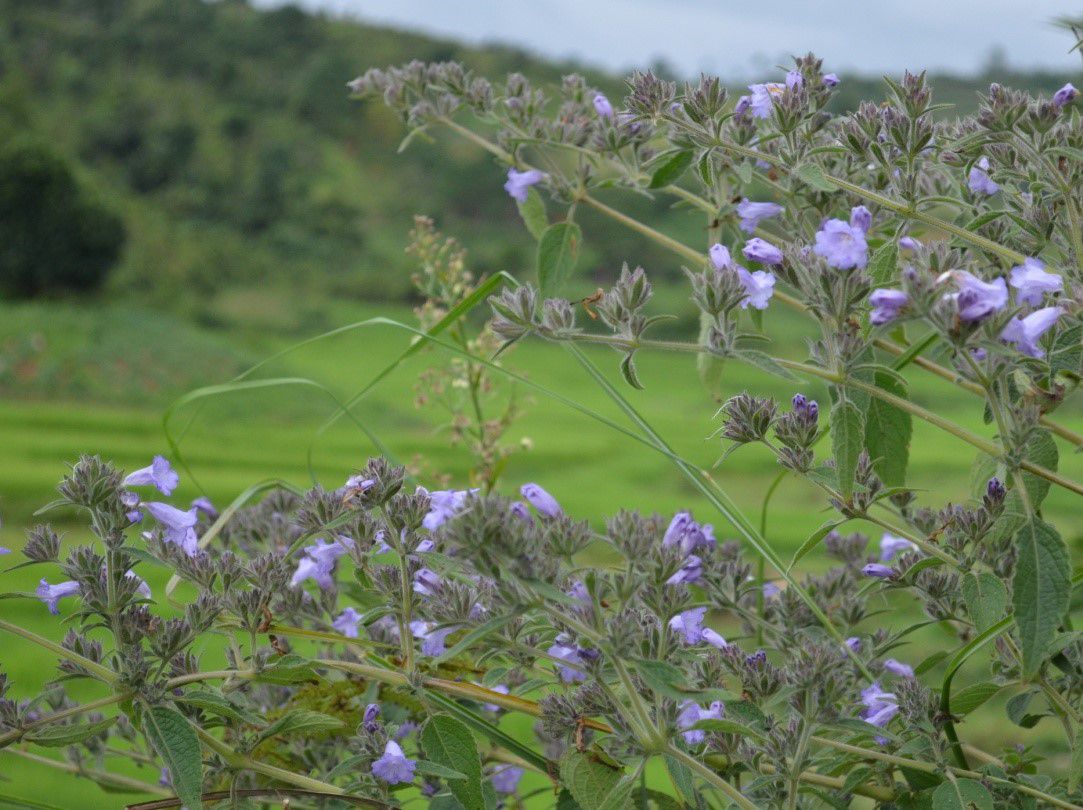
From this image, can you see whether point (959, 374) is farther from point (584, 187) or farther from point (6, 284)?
point (6, 284)

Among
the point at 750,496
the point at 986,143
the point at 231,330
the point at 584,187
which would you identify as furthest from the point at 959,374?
the point at 231,330

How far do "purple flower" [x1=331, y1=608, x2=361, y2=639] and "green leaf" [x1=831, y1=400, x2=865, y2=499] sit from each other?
44cm

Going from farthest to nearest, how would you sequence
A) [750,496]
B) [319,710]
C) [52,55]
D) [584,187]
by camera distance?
[52,55] < [750,496] < [584,187] < [319,710]

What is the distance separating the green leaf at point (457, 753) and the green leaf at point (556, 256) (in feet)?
1.16

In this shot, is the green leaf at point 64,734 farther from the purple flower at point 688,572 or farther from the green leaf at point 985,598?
the green leaf at point 985,598

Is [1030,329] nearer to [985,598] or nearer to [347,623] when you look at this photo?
[985,598]

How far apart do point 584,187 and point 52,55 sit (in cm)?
806

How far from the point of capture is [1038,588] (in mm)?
606

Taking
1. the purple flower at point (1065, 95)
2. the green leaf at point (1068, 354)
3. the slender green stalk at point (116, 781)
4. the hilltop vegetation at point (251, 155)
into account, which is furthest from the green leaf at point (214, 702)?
the hilltop vegetation at point (251, 155)

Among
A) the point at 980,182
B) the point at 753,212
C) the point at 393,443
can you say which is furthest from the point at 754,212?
the point at 393,443

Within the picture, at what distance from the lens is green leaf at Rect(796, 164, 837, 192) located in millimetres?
693

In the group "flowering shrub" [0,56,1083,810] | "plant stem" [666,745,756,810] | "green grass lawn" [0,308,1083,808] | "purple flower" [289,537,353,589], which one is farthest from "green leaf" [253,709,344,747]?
"green grass lawn" [0,308,1083,808]

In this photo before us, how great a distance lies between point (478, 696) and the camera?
0.74m

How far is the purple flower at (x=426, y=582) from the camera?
0.72m
